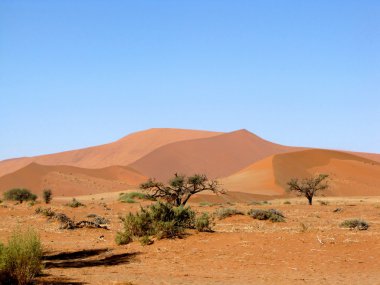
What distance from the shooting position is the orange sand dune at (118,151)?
124500mm

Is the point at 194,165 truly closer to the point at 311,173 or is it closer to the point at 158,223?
the point at 311,173

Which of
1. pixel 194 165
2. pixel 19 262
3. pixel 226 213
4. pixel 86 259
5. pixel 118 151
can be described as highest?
pixel 118 151

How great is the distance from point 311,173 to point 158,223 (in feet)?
220

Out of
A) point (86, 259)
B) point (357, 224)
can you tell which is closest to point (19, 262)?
point (86, 259)

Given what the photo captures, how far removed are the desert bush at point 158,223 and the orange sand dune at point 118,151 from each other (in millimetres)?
100214

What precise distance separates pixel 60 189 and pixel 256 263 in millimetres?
63967

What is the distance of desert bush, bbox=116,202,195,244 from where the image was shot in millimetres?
16562

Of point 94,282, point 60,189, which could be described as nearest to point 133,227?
point 94,282

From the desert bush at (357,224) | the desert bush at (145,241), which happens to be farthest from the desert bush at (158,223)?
the desert bush at (357,224)

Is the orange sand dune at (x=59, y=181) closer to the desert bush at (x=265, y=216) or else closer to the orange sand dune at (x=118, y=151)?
the orange sand dune at (x=118, y=151)

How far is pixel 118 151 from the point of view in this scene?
436 feet

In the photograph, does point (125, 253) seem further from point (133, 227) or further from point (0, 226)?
point (0, 226)

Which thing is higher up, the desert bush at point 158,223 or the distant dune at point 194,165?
the distant dune at point 194,165

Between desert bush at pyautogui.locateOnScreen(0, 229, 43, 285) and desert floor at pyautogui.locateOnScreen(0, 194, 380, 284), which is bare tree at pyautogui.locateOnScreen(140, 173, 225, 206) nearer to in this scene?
desert floor at pyautogui.locateOnScreen(0, 194, 380, 284)
